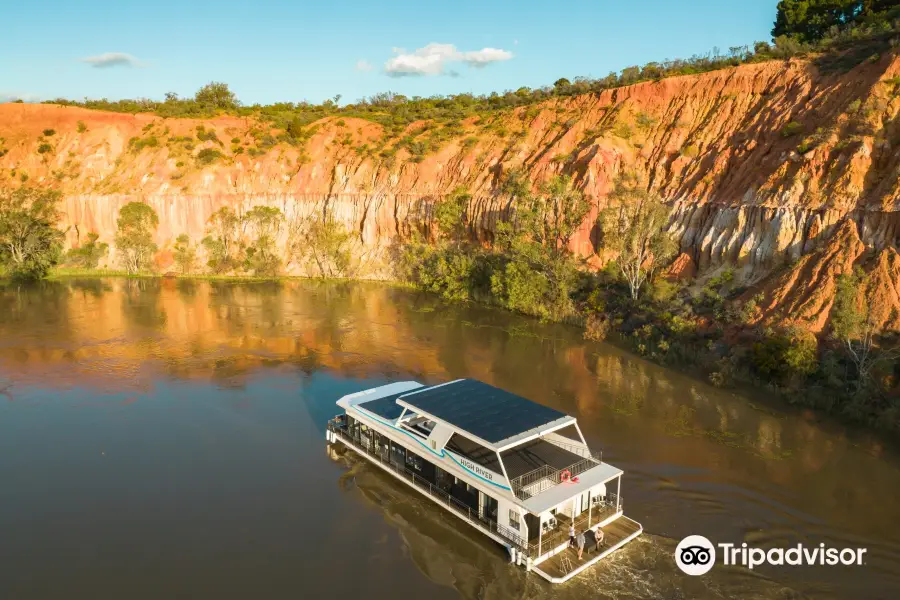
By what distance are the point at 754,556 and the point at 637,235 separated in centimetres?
2287

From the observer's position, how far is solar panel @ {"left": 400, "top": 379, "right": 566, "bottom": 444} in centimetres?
1653

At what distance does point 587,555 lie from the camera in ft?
47.6

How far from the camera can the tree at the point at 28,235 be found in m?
51.7

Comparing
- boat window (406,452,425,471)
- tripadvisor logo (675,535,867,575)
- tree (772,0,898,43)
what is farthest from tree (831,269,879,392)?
tree (772,0,898,43)

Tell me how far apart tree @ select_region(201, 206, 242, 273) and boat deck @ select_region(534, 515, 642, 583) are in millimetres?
47319

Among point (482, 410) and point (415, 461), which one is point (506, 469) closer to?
point (482, 410)

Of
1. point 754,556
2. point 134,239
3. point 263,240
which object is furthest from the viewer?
point 263,240

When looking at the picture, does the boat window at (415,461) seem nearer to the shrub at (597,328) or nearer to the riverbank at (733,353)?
the riverbank at (733,353)

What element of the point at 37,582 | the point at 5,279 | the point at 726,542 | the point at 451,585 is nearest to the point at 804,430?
the point at 726,542

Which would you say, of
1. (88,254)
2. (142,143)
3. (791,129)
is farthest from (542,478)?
(142,143)

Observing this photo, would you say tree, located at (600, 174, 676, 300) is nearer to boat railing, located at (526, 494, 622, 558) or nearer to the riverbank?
the riverbank

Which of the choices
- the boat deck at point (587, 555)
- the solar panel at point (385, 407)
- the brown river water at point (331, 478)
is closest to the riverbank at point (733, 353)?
the brown river water at point (331, 478)

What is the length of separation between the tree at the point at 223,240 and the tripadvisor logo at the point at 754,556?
48787mm

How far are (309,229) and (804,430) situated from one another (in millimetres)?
46047
